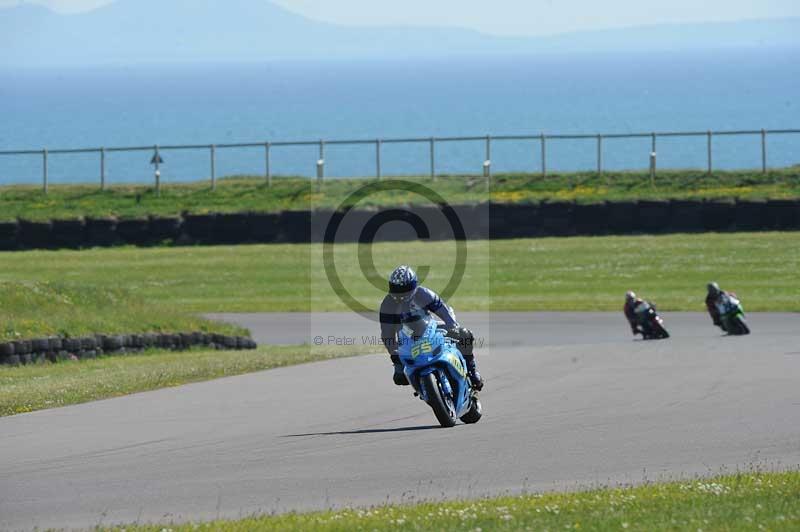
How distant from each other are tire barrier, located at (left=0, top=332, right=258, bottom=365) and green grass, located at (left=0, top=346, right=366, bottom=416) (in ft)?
0.72

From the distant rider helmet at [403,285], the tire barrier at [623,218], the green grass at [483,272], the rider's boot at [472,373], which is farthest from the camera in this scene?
the tire barrier at [623,218]

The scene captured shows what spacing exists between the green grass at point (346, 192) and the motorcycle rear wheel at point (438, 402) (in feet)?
86.8

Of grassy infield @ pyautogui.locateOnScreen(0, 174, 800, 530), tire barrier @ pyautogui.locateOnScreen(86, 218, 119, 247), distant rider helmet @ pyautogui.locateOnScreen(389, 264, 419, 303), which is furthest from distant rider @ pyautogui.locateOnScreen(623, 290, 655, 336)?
tire barrier @ pyautogui.locateOnScreen(86, 218, 119, 247)

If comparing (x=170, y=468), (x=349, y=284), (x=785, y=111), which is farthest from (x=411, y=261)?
(x=785, y=111)

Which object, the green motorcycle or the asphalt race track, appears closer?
the asphalt race track

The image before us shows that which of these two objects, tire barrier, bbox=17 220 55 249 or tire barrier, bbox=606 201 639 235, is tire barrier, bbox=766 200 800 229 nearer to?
tire barrier, bbox=606 201 639 235

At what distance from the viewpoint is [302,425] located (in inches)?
533

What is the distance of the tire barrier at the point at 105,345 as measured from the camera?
64.7ft

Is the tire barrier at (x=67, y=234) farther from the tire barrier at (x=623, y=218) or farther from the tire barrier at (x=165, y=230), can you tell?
the tire barrier at (x=623, y=218)

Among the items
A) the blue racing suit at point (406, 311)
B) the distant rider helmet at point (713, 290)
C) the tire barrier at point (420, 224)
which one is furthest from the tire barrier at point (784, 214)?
the blue racing suit at point (406, 311)

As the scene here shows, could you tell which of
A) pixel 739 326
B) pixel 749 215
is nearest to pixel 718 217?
pixel 749 215

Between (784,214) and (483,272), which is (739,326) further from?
(784,214)

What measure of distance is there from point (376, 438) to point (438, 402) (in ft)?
2.22

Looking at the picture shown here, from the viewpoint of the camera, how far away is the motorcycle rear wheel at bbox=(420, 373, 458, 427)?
1251 cm
